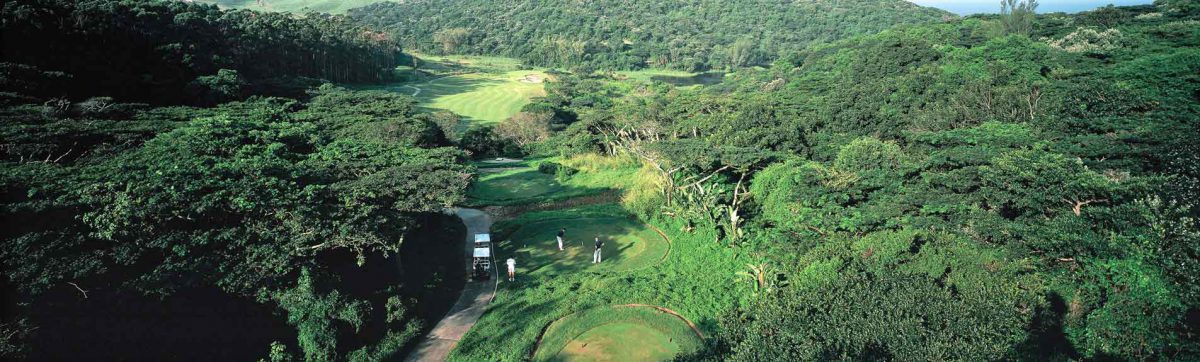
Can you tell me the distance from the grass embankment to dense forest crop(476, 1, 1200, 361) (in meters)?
1.08

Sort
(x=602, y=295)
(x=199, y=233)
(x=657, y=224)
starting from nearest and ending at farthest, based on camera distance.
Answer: (x=199, y=233)
(x=602, y=295)
(x=657, y=224)

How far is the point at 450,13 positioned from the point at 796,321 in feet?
666

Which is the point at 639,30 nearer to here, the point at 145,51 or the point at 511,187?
the point at 511,187

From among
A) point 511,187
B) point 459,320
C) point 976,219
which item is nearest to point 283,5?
point 511,187

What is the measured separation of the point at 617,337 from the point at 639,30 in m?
167

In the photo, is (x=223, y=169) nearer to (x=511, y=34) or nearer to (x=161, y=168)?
(x=161, y=168)

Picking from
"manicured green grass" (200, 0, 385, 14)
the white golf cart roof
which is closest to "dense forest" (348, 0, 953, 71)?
"manicured green grass" (200, 0, 385, 14)

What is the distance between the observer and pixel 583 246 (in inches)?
910

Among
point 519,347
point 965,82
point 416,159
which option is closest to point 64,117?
point 416,159

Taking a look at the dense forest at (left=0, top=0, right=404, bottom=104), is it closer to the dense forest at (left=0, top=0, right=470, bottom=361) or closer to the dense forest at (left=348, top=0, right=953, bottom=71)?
the dense forest at (left=0, top=0, right=470, bottom=361)

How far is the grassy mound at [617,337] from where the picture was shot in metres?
14.6

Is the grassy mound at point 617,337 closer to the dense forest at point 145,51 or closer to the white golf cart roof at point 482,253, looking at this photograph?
the white golf cart roof at point 482,253

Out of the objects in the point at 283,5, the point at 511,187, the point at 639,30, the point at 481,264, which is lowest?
the point at 511,187

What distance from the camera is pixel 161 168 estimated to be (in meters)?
16.8
